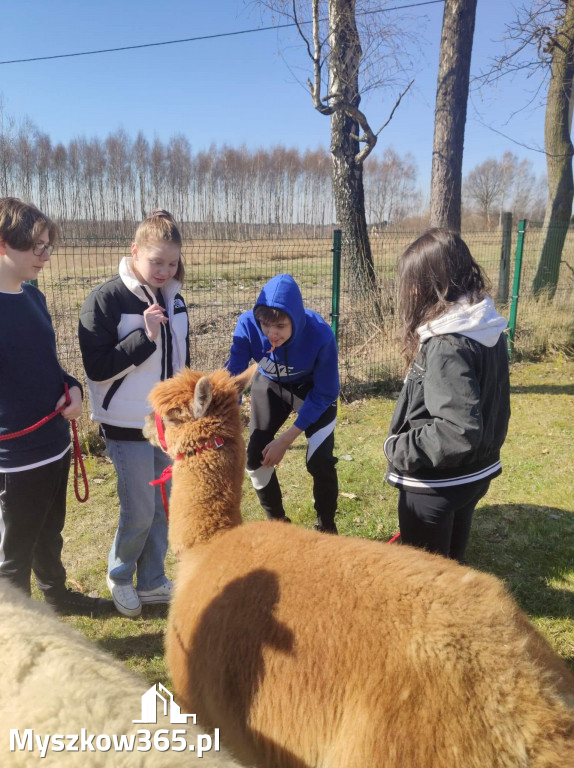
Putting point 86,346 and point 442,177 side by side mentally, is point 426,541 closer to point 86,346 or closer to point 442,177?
point 86,346

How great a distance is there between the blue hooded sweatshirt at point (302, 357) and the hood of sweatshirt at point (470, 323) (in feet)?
4.10

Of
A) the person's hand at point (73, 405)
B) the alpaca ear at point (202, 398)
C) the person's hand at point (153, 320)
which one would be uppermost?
Answer: the person's hand at point (153, 320)

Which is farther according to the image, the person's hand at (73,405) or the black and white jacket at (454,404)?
the person's hand at (73,405)

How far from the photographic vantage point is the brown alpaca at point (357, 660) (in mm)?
1380

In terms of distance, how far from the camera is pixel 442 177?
9266 mm

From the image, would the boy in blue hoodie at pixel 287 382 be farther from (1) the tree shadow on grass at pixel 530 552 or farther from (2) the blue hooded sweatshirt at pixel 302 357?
(1) the tree shadow on grass at pixel 530 552

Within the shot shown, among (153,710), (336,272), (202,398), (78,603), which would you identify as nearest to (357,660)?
(153,710)

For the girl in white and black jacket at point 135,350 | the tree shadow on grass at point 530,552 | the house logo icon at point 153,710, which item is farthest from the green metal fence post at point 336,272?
the house logo icon at point 153,710

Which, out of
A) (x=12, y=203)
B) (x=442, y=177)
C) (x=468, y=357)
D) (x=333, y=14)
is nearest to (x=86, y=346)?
(x=12, y=203)

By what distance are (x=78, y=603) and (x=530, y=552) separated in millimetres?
3468

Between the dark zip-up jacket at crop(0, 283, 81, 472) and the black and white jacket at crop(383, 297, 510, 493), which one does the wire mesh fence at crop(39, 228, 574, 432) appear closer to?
the dark zip-up jacket at crop(0, 283, 81, 472)

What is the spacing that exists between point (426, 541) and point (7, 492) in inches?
87.7

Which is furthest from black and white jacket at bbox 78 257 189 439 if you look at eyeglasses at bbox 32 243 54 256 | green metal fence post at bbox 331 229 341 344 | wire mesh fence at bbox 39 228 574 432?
green metal fence post at bbox 331 229 341 344

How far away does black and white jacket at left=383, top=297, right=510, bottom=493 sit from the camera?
2264mm
